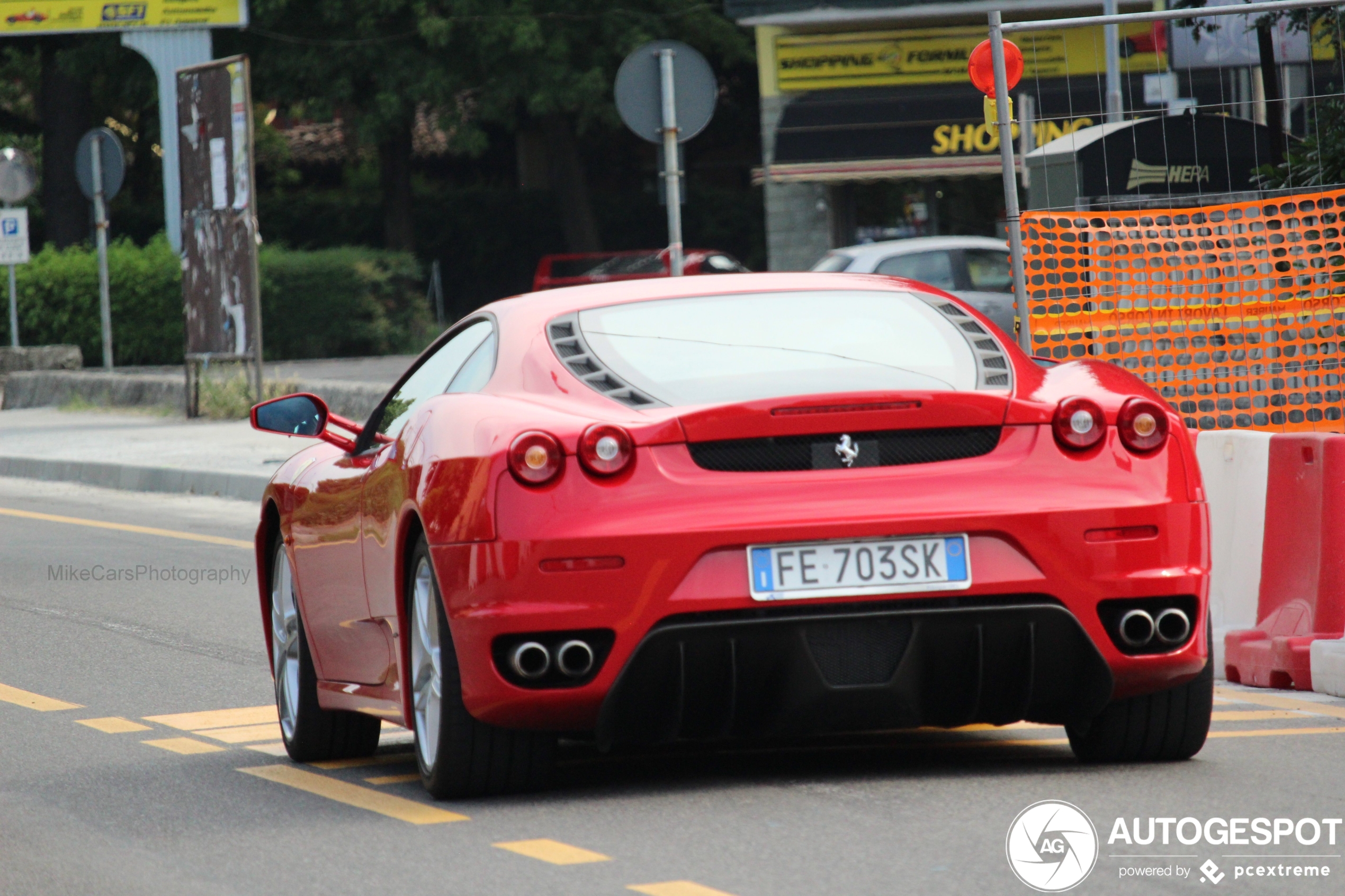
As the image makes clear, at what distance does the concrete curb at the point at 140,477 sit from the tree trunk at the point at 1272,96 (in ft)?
23.2

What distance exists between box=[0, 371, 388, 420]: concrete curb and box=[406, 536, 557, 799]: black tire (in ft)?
48.2

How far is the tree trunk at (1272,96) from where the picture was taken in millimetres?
13906

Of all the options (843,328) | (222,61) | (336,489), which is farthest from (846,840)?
(222,61)

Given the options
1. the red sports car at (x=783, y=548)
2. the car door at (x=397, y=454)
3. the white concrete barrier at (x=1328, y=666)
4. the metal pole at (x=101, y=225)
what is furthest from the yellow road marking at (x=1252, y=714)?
the metal pole at (x=101, y=225)

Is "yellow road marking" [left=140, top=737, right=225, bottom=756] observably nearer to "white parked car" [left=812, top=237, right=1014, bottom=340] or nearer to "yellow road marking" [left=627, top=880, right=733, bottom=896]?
"yellow road marking" [left=627, top=880, right=733, bottom=896]

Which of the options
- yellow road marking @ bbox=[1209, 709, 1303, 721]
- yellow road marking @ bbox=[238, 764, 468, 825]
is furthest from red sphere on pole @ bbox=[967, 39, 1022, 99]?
yellow road marking @ bbox=[238, 764, 468, 825]

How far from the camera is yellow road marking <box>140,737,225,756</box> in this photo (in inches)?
270

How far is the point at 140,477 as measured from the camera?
18078 millimetres

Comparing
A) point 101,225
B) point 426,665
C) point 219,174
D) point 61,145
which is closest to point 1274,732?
point 426,665

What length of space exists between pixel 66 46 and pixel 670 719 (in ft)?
125

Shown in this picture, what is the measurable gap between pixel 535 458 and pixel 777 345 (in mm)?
797

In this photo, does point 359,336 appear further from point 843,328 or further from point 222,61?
point 843,328

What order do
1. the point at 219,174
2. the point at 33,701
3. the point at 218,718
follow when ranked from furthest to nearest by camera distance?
the point at 219,174
the point at 33,701
the point at 218,718

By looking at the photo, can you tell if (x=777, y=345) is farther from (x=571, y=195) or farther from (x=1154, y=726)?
(x=571, y=195)
